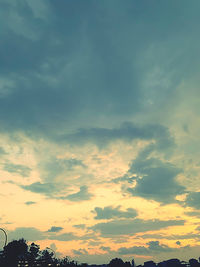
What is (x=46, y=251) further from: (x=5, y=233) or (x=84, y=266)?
(x=5, y=233)

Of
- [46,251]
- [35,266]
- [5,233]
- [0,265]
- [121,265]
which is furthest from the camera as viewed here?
[121,265]

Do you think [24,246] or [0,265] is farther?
[24,246]

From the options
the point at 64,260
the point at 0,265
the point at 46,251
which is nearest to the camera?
the point at 0,265

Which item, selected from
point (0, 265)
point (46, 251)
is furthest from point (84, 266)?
point (0, 265)

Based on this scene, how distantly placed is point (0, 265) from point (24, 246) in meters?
55.5

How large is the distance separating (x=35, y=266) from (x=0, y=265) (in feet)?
44.3

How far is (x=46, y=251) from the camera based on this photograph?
133 meters

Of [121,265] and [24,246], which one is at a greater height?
[24,246]

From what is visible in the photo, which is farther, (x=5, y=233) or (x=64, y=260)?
(x=64, y=260)

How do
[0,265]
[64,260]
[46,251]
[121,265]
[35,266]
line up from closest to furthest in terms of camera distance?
[0,265], [35,266], [64,260], [46,251], [121,265]

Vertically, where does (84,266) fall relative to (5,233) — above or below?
below

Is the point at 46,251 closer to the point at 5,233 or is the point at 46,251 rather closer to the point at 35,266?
the point at 35,266

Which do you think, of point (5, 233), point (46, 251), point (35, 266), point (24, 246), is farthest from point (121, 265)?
point (5, 233)

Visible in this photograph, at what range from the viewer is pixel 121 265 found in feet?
590
